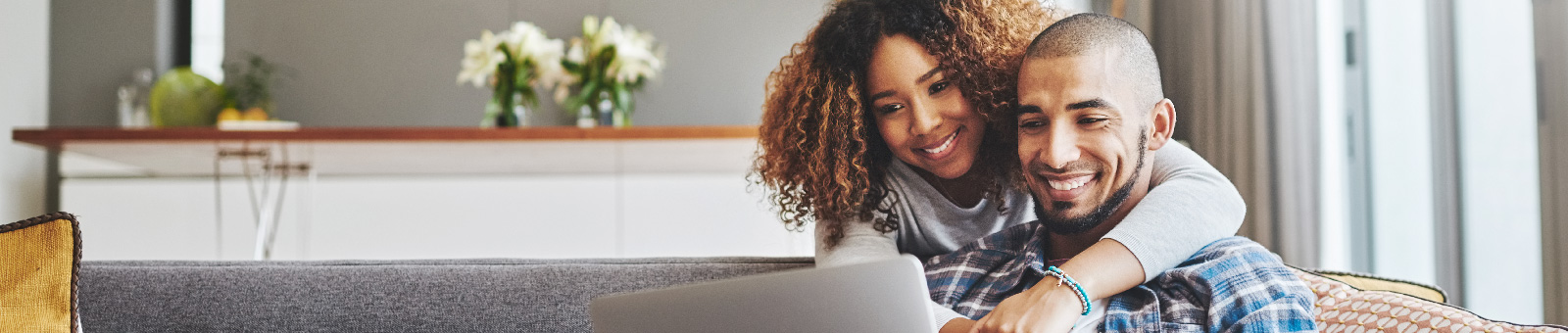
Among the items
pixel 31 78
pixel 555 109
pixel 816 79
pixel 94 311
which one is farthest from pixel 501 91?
pixel 816 79

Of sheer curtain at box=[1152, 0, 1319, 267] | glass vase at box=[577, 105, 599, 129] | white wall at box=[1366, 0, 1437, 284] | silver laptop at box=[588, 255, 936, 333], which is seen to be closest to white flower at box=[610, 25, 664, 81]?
glass vase at box=[577, 105, 599, 129]

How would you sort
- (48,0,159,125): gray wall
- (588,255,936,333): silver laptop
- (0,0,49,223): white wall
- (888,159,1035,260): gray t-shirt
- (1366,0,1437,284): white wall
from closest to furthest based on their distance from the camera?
1. (588,255,936,333): silver laptop
2. (888,159,1035,260): gray t-shirt
3. (1366,0,1437,284): white wall
4. (0,0,49,223): white wall
5. (48,0,159,125): gray wall

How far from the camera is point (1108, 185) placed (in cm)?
90

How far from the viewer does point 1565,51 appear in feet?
5.02

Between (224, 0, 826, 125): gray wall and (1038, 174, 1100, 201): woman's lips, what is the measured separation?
2.97 m

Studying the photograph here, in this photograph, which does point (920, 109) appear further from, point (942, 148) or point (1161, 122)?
point (1161, 122)

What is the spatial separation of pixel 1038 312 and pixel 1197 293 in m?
0.16

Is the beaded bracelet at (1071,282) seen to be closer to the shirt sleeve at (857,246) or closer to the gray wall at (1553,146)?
the shirt sleeve at (857,246)

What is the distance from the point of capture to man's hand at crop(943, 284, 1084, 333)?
80cm

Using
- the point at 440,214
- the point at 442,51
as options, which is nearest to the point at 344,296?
the point at 440,214

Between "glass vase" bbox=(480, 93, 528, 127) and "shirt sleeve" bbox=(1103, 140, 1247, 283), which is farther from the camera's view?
"glass vase" bbox=(480, 93, 528, 127)

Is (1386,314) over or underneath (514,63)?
underneath

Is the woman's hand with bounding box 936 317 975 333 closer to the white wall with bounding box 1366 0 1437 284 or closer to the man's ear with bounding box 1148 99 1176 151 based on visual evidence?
the man's ear with bounding box 1148 99 1176 151

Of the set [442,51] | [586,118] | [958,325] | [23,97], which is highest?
[442,51]
